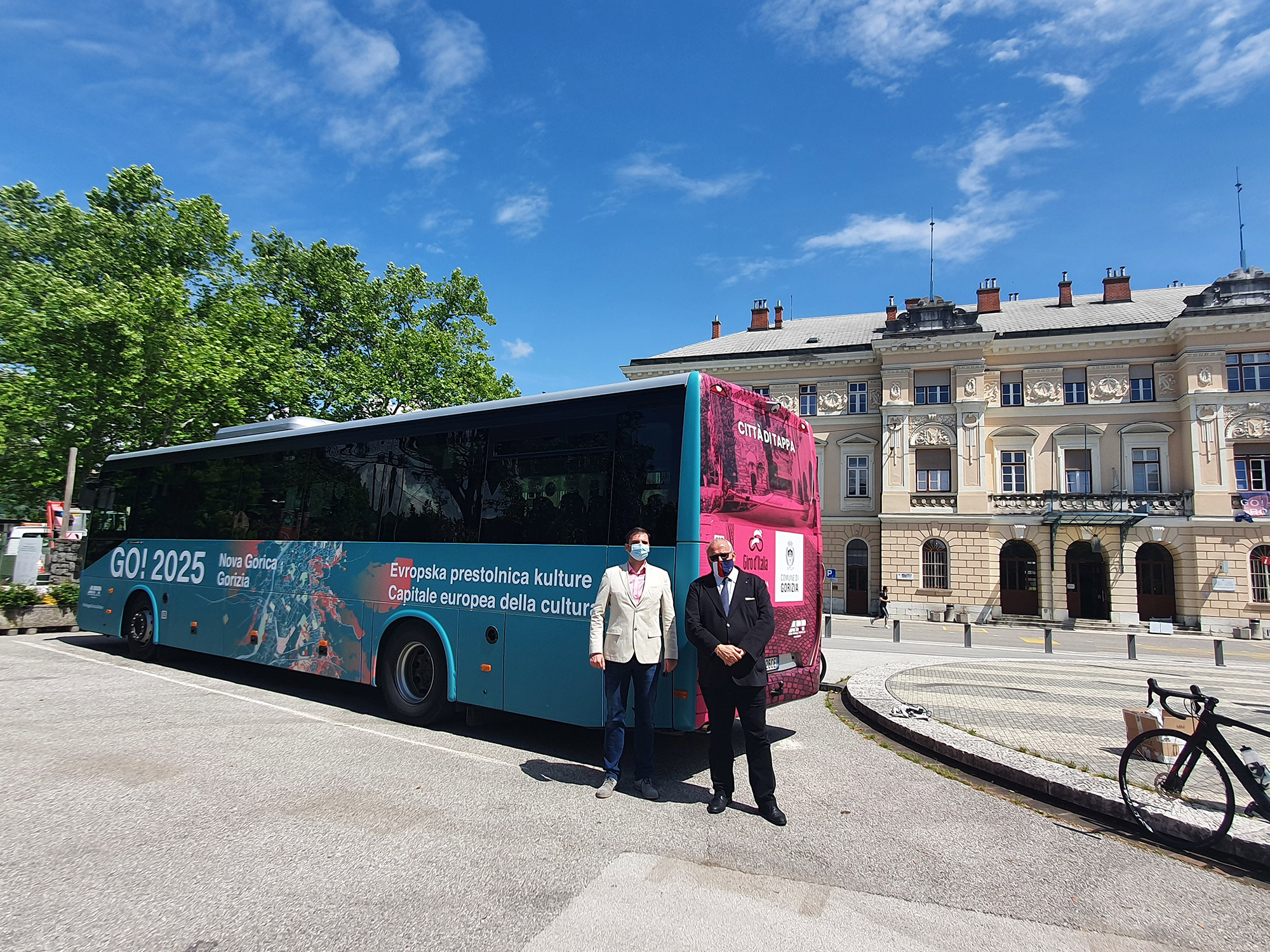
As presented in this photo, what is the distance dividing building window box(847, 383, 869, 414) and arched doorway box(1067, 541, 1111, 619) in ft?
40.2

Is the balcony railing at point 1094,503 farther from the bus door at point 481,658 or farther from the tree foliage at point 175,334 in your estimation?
the bus door at point 481,658

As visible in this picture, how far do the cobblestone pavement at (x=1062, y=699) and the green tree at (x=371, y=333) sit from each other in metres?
24.3

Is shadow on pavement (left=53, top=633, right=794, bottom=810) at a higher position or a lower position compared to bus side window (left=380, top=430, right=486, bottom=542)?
lower

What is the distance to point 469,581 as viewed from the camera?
7.21m

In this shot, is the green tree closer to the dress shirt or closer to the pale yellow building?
the pale yellow building

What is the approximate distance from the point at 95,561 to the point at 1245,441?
139 feet

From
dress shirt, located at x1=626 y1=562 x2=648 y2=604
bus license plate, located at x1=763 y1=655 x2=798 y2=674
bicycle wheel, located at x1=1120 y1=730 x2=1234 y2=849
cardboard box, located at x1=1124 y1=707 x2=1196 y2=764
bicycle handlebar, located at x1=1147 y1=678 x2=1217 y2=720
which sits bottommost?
bicycle wheel, located at x1=1120 y1=730 x2=1234 y2=849

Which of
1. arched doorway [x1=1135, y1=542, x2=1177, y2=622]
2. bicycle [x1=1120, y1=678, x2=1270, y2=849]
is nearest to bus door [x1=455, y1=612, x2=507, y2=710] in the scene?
bicycle [x1=1120, y1=678, x2=1270, y2=849]

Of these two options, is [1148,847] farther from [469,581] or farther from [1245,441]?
[1245,441]

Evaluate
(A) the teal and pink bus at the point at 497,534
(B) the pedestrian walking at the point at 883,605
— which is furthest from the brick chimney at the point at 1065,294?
(A) the teal and pink bus at the point at 497,534

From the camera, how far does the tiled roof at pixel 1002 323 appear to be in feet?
119

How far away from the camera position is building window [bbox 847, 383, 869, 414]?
38.9m

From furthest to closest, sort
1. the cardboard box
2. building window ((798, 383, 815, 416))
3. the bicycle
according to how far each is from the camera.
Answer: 1. building window ((798, 383, 815, 416))
2. the cardboard box
3. the bicycle

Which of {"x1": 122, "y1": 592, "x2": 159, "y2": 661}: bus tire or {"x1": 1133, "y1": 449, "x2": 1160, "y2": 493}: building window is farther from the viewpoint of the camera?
{"x1": 1133, "y1": 449, "x2": 1160, "y2": 493}: building window
